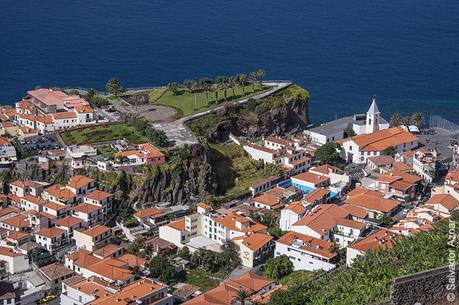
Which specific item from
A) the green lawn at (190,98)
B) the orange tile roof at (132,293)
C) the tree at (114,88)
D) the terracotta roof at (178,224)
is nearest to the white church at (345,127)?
the green lawn at (190,98)

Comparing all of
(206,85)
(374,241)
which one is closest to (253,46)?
(206,85)

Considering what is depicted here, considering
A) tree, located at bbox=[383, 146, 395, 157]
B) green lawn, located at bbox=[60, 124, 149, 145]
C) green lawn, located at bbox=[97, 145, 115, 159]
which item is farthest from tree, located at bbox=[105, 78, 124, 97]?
tree, located at bbox=[383, 146, 395, 157]

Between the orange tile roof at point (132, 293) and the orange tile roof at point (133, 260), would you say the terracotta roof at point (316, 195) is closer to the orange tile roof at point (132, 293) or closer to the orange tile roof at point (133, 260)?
the orange tile roof at point (133, 260)

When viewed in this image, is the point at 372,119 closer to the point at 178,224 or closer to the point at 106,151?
the point at 106,151

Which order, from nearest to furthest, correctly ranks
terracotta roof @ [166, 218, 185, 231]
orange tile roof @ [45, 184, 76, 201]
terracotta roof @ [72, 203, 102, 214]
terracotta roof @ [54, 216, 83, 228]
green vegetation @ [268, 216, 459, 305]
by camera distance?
green vegetation @ [268, 216, 459, 305]
terracotta roof @ [166, 218, 185, 231]
terracotta roof @ [54, 216, 83, 228]
terracotta roof @ [72, 203, 102, 214]
orange tile roof @ [45, 184, 76, 201]

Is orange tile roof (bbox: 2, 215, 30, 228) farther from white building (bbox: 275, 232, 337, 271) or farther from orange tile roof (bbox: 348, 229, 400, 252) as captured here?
orange tile roof (bbox: 348, 229, 400, 252)

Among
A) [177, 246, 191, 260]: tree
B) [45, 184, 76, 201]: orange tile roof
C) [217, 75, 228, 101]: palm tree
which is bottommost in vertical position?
[177, 246, 191, 260]: tree
